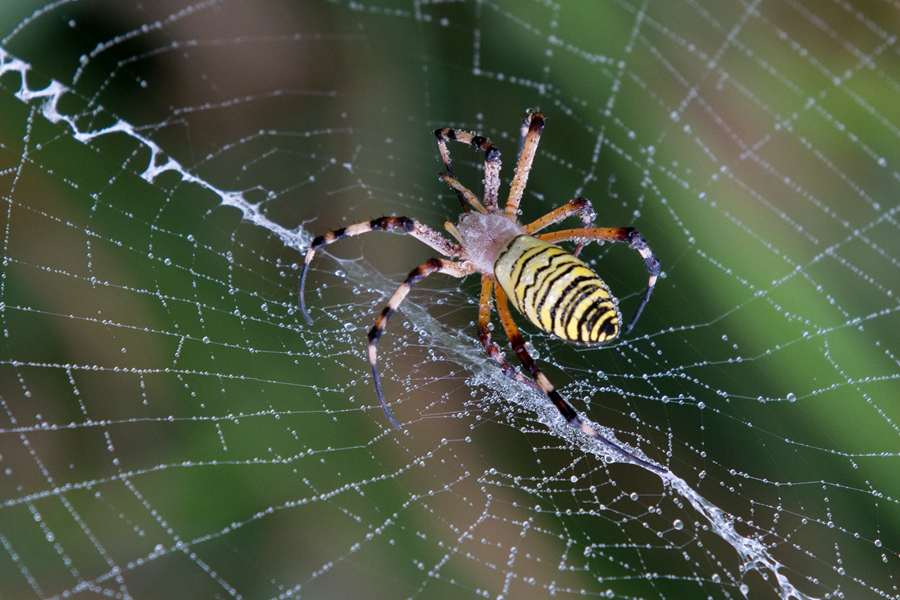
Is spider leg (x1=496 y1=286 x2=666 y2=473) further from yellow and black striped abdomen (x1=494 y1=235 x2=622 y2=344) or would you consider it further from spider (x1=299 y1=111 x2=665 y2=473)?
yellow and black striped abdomen (x1=494 y1=235 x2=622 y2=344)

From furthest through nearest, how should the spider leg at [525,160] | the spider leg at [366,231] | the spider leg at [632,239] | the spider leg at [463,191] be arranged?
1. the spider leg at [463,191]
2. the spider leg at [525,160]
3. the spider leg at [366,231]
4. the spider leg at [632,239]

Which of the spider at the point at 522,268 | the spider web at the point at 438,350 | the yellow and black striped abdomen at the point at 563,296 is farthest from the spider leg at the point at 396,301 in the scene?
the yellow and black striped abdomen at the point at 563,296

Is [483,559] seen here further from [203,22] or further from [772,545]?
[203,22]

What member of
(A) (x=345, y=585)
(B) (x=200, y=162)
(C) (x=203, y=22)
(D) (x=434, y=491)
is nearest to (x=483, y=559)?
(D) (x=434, y=491)

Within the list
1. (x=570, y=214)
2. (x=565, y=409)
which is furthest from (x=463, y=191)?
(x=565, y=409)

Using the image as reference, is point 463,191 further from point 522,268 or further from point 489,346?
point 489,346

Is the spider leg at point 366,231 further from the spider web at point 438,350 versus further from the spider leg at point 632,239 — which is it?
the spider leg at point 632,239

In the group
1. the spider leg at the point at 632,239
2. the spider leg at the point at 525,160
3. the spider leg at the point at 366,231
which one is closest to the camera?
the spider leg at the point at 632,239
